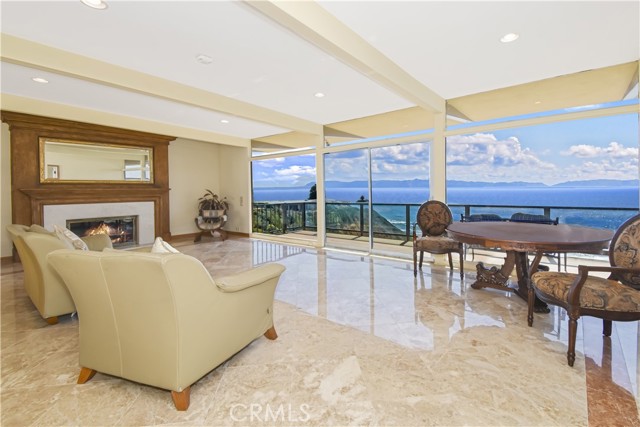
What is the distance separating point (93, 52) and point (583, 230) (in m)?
5.18

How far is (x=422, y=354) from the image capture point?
2.18 meters

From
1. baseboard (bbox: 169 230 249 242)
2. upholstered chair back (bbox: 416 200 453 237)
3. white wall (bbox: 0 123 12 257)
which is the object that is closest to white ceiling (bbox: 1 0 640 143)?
white wall (bbox: 0 123 12 257)

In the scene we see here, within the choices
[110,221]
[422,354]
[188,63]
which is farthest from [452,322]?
[110,221]

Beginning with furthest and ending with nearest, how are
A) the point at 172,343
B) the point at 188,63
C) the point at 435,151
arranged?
the point at 435,151, the point at 188,63, the point at 172,343

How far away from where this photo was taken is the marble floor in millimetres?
1601

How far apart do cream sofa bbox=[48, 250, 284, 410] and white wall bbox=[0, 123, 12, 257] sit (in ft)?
15.8

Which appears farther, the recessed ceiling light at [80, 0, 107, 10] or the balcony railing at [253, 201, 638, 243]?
the balcony railing at [253, 201, 638, 243]

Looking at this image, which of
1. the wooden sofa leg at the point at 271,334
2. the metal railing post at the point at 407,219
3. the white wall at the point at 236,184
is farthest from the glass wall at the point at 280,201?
the wooden sofa leg at the point at 271,334

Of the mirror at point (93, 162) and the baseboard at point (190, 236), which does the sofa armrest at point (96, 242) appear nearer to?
the mirror at point (93, 162)

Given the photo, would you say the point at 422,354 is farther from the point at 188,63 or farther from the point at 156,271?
the point at 188,63

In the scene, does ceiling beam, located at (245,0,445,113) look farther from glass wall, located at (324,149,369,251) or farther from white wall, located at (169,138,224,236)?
white wall, located at (169,138,224,236)

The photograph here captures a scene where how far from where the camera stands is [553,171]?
14.2 feet

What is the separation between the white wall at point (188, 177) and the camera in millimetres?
7270

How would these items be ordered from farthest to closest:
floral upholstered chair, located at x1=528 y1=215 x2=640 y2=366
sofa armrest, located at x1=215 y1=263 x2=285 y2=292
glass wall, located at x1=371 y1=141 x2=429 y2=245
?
glass wall, located at x1=371 y1=141 x2=429 y2=245 < floral upholstered chair, located at x1=528 y1=215 x2=640 y2=366 < sofa armrest, located at x1=215 y1=263 x2=285 y2=292
